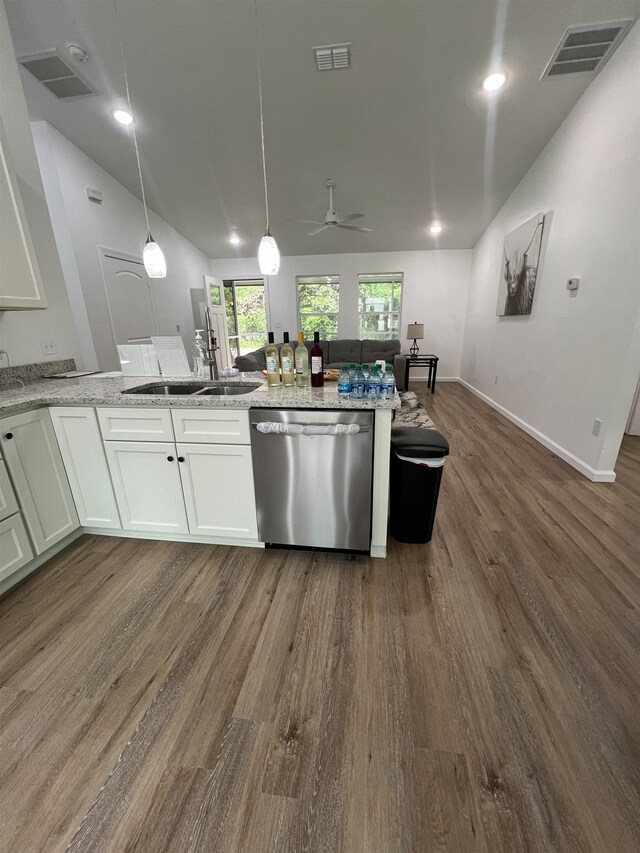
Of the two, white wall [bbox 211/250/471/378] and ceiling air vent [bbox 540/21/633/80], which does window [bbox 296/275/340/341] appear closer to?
white wall [bbox 211/250/471/378]

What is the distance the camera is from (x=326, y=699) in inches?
45.8

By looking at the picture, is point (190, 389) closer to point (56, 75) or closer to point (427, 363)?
point (56, 75)

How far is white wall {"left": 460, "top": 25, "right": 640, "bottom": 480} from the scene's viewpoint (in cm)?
229

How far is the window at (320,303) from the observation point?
6707mm

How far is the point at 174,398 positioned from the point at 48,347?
57.0 inches

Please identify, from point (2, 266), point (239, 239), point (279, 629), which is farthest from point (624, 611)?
point (239, 239)

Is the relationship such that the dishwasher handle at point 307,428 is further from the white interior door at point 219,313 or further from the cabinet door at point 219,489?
the white interior door at point 219,313

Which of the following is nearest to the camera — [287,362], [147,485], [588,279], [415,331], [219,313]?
[287,362]

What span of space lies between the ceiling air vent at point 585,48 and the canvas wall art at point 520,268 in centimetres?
108

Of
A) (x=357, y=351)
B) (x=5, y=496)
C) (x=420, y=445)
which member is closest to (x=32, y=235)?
(x=5, y=496)

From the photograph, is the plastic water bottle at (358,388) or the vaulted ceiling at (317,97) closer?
the plastic water bottle at (358,388)

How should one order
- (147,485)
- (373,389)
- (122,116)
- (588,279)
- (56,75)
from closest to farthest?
(373,389), (147,485), (588,279), (56,75), (122,116)

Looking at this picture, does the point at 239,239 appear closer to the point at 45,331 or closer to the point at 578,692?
the point at 45,331

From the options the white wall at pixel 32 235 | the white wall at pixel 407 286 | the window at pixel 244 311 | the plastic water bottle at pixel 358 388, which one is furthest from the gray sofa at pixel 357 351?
the plastic water bottle at pixel 358 388
